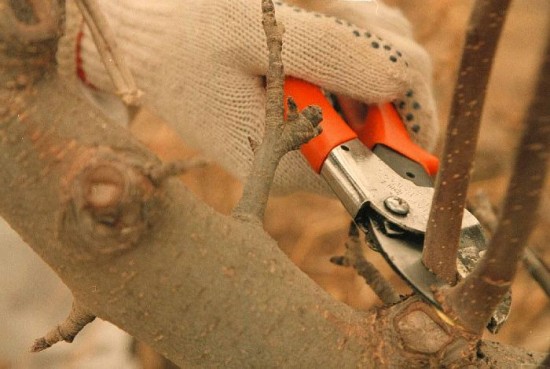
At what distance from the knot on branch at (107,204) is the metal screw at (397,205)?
0.25 meters

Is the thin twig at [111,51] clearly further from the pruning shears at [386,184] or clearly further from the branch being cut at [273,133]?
the pruning shears at [386,184]

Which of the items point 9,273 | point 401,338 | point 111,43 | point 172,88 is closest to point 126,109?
point 172,88

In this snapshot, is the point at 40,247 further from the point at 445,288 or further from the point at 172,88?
the point at 172,88

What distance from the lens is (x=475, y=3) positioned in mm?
325

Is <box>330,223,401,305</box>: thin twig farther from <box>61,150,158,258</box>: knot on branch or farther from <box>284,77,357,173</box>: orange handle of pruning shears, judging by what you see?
<box>61,150,158,258</box>: knot on branch

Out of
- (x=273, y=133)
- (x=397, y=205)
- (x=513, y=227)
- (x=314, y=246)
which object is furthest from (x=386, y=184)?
(x=314, y=246)

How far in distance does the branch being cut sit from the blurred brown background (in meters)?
0.76

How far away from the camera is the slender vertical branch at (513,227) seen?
291mm

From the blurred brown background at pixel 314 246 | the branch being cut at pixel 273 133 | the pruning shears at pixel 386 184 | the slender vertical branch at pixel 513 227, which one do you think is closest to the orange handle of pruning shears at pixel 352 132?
the pruning shears at pixel 386 184

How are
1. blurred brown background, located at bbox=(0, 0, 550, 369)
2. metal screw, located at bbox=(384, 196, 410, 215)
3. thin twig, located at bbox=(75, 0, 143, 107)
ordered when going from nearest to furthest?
thin twig, located at bbox=(75, 0, 143, 107)
metal screw, located at bbox=(384, 196, 410, 215)
blurred brown background, located at bbox=(0, 0, 550, 369)

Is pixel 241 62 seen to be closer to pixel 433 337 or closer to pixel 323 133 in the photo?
pixel 323 133

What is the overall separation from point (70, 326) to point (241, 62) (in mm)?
379

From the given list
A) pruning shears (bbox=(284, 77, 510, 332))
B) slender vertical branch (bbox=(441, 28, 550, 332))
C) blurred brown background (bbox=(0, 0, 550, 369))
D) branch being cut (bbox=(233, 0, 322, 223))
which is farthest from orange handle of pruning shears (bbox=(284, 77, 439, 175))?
blurred brown background (bbox=(0, 0, 550, 369))

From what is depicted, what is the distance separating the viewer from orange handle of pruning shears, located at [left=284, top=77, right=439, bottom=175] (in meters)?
0.63
